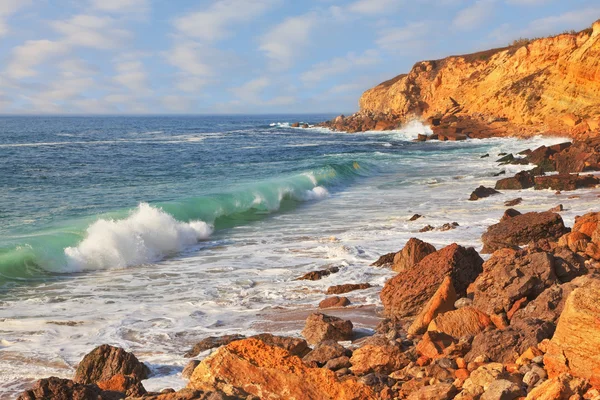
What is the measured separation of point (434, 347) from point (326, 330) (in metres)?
1.75

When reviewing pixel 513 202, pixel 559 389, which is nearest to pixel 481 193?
pixel 513 202

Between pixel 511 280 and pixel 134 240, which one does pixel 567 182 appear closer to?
pixel 134 240

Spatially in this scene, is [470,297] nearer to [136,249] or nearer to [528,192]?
[136,249]

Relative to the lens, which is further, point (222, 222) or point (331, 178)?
point (331, 178)

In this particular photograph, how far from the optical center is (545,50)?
5509 centimetres

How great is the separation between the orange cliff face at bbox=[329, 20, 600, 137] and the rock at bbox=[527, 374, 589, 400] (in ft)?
120

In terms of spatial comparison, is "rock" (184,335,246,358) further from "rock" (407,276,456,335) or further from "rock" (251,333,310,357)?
"rock" (407,276,456,335)

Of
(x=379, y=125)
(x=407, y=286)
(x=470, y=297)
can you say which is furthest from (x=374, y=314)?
(x=379, y=125)

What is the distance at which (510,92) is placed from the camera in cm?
5691

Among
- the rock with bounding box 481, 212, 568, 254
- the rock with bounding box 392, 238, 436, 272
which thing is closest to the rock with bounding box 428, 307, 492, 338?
the rock with bounding box 392, 238, 436, 272

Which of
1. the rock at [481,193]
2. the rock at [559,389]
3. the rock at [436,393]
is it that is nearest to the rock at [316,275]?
the rock at [436,393]

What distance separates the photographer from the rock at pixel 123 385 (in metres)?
5.86

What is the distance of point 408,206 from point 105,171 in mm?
19651

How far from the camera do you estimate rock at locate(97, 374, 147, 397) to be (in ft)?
19.2
